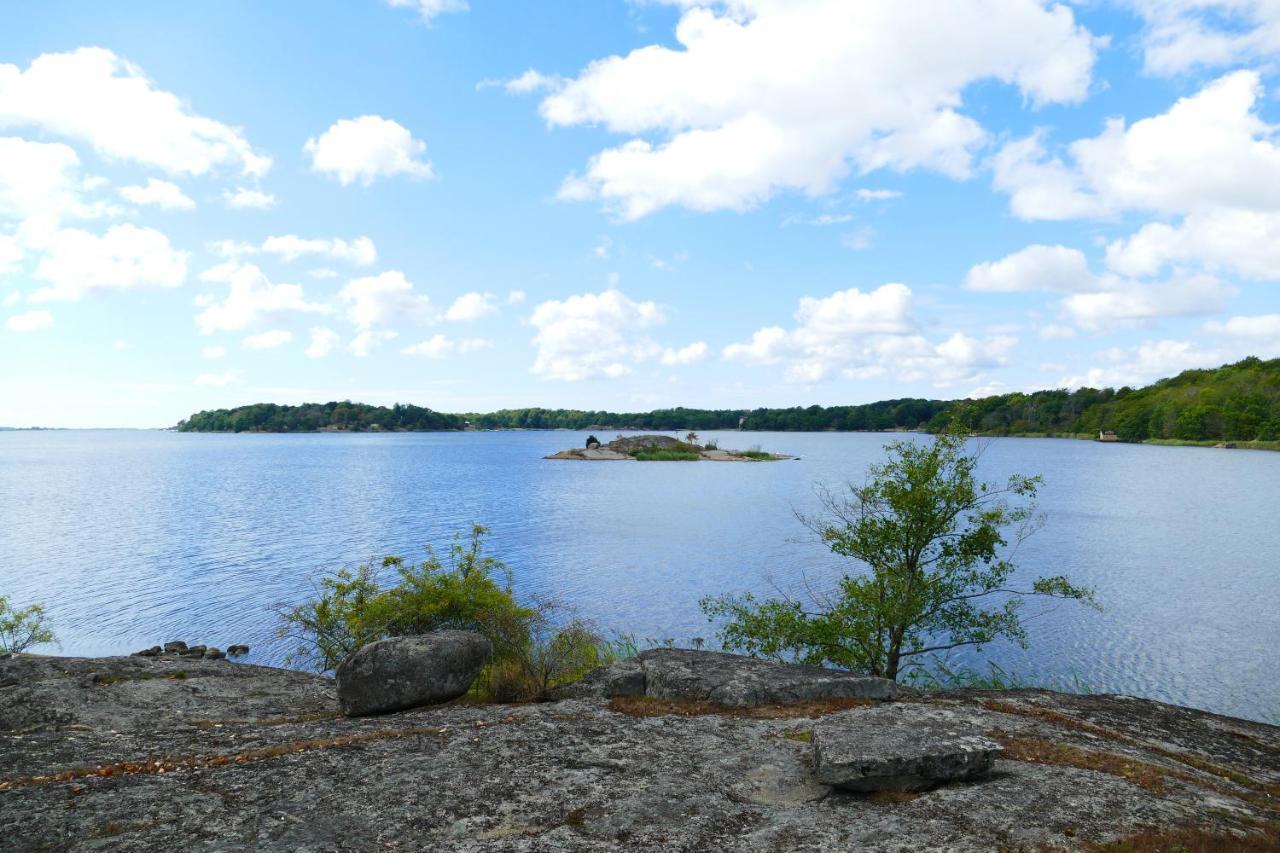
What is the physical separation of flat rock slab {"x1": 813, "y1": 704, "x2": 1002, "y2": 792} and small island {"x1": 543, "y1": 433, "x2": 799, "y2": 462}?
13283cm

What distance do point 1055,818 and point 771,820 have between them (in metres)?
3.12

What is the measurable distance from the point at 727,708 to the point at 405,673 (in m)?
5.88

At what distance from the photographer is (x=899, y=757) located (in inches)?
346

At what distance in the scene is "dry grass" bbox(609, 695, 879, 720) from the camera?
1231cm

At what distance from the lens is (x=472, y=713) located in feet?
40.1

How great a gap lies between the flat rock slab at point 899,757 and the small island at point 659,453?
5230 inches

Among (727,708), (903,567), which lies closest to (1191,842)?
(727,708)

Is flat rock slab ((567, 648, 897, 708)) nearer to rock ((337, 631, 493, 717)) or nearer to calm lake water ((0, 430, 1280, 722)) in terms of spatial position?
rock ((337, 631, 493, 717))

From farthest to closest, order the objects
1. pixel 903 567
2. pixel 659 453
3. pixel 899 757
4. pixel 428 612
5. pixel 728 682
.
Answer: pixel 659 453, pixel 903 567, pixel 428 612, pixel 728 682, pixel 899 757

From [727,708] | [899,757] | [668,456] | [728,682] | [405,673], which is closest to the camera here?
[899,757]

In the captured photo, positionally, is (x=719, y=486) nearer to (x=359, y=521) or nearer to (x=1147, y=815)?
(x=359, y=521)

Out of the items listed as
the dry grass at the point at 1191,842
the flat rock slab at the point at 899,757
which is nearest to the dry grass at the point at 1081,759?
the flat rock slab at the point at 899,757

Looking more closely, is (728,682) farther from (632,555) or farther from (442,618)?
(632,555)

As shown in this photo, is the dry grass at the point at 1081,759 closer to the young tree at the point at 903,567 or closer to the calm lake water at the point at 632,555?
the young tree at the point at 903,567
